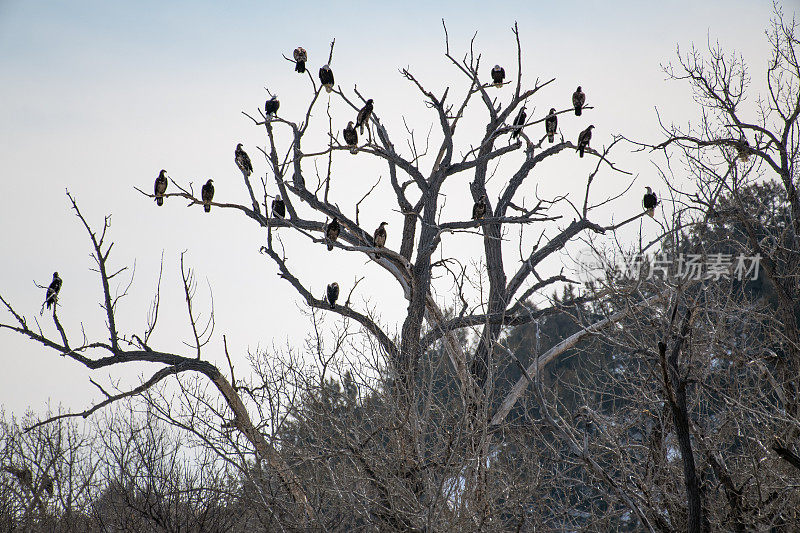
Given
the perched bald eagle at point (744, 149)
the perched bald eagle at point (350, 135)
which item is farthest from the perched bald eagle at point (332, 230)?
the perched bald eagle at point (744, 149)

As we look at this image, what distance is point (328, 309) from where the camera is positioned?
11.1 m

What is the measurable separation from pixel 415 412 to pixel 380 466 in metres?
1.10

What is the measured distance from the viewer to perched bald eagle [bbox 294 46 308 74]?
422 inches

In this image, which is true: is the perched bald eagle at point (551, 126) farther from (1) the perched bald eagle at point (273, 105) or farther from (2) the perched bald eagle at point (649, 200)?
(1) the perched bald eagle at point (273, 105)

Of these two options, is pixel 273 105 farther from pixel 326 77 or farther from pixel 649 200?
pixel 649 200

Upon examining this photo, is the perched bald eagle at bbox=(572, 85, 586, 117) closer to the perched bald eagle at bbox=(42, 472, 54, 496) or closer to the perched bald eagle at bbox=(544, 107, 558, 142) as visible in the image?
the perched bald eagle at bbox=(544, 107, 558, 142)

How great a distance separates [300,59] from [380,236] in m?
2.93

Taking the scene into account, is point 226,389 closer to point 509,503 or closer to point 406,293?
point 406,293

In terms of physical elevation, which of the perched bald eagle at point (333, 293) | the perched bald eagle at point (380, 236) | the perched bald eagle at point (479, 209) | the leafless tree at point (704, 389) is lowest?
the leafless tree at point (704, 389)

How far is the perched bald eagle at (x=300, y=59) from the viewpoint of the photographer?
35.1 feet

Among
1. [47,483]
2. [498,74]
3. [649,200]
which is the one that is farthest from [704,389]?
[47,483]

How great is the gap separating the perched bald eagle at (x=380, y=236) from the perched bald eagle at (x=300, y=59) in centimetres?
262

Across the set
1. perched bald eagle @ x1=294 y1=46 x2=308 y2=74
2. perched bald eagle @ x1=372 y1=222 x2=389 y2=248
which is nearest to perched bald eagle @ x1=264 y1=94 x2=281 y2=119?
perched bald eagle @ x1=294 y1=46 x2=308 y2=74

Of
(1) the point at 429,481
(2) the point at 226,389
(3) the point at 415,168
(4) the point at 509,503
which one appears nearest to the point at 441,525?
(1) the point at 429,481
